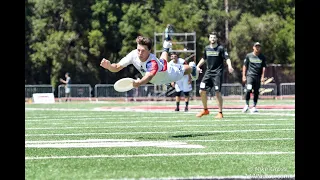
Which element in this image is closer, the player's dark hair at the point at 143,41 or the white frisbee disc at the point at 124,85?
the white frisbee disc at the point at 124,85

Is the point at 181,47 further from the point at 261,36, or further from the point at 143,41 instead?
the point at 143,41

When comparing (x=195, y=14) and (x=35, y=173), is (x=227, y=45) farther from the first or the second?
(x=35, y=173)

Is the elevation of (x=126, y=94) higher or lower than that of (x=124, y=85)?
lower

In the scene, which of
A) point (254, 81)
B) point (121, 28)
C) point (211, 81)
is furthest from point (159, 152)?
point (121, 28)

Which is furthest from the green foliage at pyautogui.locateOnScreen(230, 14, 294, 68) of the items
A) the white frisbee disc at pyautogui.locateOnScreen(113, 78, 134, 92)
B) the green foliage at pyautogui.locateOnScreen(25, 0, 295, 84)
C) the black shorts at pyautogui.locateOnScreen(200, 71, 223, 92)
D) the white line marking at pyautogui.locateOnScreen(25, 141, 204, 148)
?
the white line marking at pyautogui.locateOnScreen(25, 141, 204, 148)

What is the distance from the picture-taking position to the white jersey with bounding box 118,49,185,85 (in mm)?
12281

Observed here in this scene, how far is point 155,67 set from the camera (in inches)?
482

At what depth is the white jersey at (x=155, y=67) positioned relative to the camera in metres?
12.3

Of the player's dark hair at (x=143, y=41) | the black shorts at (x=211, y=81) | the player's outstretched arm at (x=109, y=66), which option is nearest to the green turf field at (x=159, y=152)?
the player's outstretched arm at (x=109, y=66)

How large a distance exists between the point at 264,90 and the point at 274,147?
3524 cm

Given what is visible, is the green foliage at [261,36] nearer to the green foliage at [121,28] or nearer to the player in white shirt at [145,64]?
the green foliage at [121,28]

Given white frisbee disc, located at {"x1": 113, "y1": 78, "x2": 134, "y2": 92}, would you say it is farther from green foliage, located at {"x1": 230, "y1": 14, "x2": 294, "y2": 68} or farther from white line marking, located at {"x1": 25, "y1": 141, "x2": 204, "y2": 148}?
green foliage, located at {"x1": 230, "y1": 14, "x2": 294, "y2": 68}
